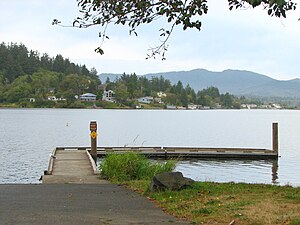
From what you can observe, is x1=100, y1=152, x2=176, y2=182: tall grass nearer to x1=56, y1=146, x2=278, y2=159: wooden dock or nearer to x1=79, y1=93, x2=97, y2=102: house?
x1=56, y1=146, x2=278, y2=159: wooden dock

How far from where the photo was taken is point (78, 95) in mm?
186250

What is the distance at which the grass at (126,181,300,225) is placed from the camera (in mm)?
8055

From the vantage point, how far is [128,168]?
48.3 feet

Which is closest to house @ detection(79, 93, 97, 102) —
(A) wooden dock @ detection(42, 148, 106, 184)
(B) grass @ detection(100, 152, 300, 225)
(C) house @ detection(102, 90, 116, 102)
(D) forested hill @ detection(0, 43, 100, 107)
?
(D) forested hill @ detection(0, 43, 100, 107)

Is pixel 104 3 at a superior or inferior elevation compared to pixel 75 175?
superior

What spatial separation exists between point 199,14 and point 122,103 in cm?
18673

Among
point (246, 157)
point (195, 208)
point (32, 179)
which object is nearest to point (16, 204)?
point (195, 208)

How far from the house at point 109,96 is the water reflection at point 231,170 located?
163 metres

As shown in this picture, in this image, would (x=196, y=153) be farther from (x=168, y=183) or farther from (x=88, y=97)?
(x=88, y=97)

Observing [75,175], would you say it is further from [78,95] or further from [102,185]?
[78,95]

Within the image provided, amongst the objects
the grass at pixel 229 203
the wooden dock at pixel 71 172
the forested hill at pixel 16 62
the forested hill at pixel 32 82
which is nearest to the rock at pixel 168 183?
the grass at pixel 229 203

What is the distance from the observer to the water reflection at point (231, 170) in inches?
939

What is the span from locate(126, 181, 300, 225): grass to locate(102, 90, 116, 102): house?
594 ft

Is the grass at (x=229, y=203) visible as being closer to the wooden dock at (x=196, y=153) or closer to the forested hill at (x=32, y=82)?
the wooden dock at (x=196, y=153)
